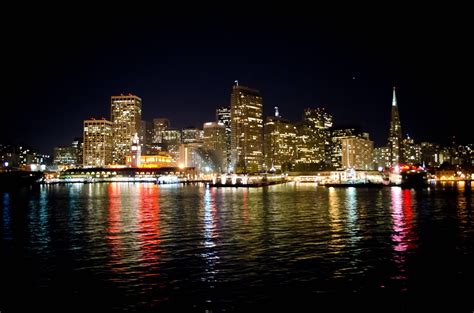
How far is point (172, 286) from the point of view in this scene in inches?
947

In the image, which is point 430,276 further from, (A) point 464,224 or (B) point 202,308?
(A) point 464,224

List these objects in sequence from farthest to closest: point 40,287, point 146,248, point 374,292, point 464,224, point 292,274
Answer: point 464,224 < point 146,248 < point 292,274 < point 40,287 < point 374,292

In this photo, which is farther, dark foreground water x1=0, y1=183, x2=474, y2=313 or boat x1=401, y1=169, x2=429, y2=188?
boat x1=401, y1=169, x2=429, y2=188

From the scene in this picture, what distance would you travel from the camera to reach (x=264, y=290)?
75.8 ft

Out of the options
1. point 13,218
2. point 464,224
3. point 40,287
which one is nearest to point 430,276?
point 40,287

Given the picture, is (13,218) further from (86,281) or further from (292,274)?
(292,274)

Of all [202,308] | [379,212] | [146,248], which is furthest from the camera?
[379,212]

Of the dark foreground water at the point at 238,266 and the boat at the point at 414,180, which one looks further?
the boat at the point at 414,180

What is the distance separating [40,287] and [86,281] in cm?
223

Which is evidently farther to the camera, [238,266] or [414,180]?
[414,180]

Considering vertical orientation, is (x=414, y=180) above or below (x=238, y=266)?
above

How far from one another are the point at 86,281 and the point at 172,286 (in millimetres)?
4825

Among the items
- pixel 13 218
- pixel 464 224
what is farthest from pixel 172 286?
pixel 13 218

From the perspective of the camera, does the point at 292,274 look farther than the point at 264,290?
Yes
